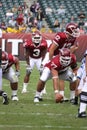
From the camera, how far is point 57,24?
2538 centimetres

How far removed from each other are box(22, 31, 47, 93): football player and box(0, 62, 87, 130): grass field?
5.78ft

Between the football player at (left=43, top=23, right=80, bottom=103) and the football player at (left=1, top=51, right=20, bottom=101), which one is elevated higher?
the football player at (left=43, top=23, right=80, bottom=103)

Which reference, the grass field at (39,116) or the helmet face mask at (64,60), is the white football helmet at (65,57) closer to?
the helmet face mask at (64,60)

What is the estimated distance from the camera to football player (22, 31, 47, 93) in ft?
41.2

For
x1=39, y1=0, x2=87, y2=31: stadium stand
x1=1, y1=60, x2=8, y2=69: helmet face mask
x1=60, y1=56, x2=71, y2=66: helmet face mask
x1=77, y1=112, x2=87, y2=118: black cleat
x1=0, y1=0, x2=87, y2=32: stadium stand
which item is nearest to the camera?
x1=77, y1=112, x2=87, y2=118: black cleat

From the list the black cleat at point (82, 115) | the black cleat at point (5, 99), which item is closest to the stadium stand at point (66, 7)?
the black cleat at point (5, 99)

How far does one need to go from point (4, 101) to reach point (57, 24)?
16.0 m

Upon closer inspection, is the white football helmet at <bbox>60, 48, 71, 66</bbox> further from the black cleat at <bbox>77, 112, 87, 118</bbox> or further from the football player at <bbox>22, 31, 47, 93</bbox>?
the football player at <bbox>22, 31, 47, 93</bbox>

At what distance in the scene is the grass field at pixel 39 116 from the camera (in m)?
7.44

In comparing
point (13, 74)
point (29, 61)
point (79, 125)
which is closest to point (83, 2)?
point (29, 61)

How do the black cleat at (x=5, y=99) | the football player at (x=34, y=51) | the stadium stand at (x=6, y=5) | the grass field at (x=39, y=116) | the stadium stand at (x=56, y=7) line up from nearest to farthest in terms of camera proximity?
the grass field at (x=39, y=116)
the black cleat at (x=5, y=99)
the football player at (x=34, y=51)
the stadium stand at (x=6, y=5)
the stadium stand at (x=56, y=7)

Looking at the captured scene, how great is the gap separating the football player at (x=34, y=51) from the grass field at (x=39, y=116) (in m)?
1.76

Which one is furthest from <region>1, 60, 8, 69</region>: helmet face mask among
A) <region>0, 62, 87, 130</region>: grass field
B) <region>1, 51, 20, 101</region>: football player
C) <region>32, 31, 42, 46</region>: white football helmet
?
<region>32, 31, 42, 46</region>: white football helmet

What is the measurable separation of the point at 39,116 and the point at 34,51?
453cm
